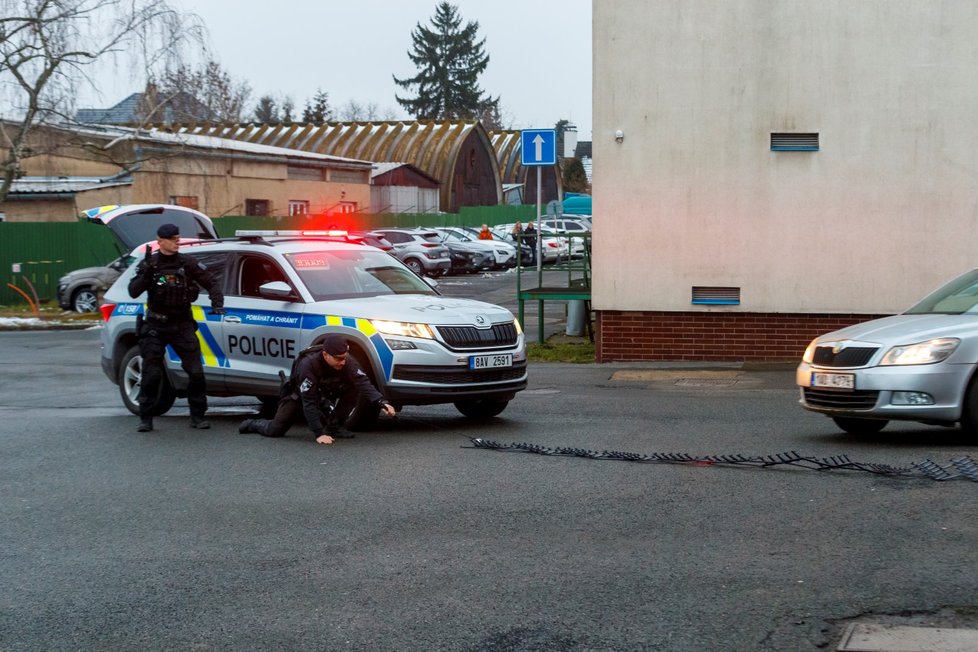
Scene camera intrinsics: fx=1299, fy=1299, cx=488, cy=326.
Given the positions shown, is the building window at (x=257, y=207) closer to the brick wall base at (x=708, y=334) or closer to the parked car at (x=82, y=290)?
the parked car at (x=82, y=290)

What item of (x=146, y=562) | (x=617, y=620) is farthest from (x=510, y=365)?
(x=617, y=620)

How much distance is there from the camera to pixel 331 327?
11383 millimetres

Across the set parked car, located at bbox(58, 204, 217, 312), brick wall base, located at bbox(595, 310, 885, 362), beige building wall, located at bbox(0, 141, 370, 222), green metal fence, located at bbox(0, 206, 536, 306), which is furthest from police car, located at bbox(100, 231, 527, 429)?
beige building wall, located at bbox(0, 141, 370, 222)

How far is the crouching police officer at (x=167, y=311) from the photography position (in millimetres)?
11688

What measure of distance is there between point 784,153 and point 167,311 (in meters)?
9.48

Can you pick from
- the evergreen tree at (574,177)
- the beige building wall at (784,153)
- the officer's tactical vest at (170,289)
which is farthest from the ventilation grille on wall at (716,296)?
the evergreen tree at (574,177)

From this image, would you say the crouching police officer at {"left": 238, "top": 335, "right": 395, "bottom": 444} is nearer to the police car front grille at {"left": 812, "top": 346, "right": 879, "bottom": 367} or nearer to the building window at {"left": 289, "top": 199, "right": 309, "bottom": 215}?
the police car front grille at {"left": 812, "top": 346, "right": 879, "bottom": 367}

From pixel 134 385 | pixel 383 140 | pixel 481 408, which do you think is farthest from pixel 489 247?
pixel 481 408

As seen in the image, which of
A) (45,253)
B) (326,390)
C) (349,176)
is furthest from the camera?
(349,176)

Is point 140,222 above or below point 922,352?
above

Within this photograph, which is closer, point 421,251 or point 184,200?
point 184,200

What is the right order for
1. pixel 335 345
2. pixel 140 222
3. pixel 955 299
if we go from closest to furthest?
pixel 335 345
pixel 955 299
pixel 140 222

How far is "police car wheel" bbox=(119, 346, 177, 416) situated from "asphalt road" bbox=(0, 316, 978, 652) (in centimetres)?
131

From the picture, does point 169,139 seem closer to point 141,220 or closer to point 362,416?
point 141,220
